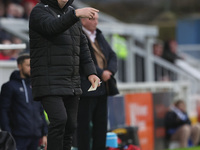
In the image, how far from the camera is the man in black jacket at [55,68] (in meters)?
5.44

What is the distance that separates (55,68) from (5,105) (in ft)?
5.11

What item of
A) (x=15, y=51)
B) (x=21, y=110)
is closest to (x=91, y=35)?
(x=21, y=110)

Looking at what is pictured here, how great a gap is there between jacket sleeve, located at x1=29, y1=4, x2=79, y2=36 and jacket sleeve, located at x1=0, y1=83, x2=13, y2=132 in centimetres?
151

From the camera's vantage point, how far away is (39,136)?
720 centimetres

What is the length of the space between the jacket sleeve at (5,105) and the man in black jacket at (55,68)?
135 centimetres

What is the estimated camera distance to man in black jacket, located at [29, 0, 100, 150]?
17.9 feet

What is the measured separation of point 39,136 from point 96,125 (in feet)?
2.50

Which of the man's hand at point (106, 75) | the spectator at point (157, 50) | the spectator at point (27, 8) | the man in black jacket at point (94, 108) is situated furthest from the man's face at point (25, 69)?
the spectator at point (157, 50)

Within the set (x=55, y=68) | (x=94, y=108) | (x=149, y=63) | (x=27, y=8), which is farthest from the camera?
(x=149, y=63)

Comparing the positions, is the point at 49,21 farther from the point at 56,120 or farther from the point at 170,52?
the point at 170,52

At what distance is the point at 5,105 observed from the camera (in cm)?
684

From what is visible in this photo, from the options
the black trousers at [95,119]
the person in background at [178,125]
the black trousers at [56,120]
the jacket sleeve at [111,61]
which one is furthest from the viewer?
the person in background at [178,125]

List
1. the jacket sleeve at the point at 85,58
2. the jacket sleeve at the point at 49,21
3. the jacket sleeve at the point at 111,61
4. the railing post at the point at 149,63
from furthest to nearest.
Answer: the railing post at the point at 149,63 < the jacket sleeve at the point at 111,61 < the jacket sleeve at the point at 85,58 < the jacket sleeve at the point at 49,21

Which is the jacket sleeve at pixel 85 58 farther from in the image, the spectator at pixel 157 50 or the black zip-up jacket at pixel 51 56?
the spectator at pixel 157 50
